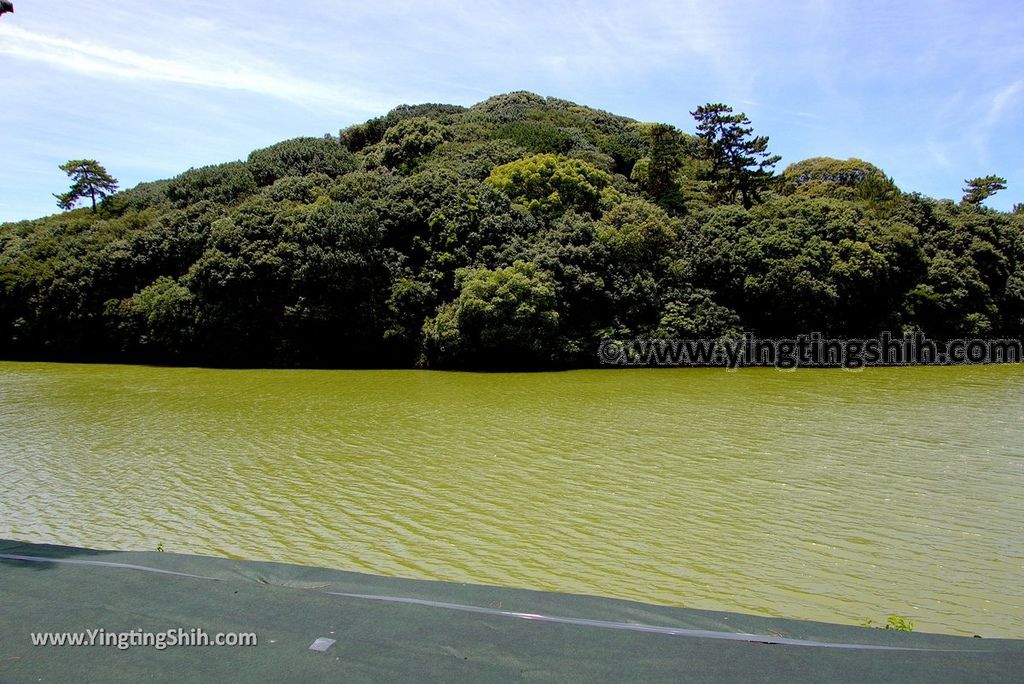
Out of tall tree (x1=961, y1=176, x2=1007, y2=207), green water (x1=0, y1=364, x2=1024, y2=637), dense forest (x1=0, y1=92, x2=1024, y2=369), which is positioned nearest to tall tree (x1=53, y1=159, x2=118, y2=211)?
dense forest (x1=0, y1=92, x2=1024, y2=369)

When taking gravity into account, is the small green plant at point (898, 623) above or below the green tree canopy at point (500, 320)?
below

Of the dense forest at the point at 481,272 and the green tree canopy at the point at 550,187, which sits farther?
the green tree canopy at the point at 550,187

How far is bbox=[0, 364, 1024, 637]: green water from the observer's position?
5.67m

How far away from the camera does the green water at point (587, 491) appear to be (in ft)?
18.6

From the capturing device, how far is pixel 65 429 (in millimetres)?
12328

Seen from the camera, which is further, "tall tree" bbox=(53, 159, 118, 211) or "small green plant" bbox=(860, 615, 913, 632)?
"tall tree" bbox=(53, 159, 118, 211)

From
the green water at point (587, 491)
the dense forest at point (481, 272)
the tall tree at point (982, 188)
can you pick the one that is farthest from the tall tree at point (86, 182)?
the tall tree at point (982, 188)

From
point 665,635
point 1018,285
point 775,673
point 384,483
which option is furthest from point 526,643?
point 1018,285

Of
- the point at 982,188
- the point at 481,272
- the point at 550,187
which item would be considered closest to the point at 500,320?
the point at 481,272

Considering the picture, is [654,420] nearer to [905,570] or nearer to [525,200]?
[905,570]

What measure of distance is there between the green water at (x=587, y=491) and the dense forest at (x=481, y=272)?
8.45 m

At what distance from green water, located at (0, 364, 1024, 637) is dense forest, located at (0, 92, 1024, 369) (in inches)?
333

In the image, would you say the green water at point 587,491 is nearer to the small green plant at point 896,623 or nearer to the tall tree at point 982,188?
the small green plant at point 896,623

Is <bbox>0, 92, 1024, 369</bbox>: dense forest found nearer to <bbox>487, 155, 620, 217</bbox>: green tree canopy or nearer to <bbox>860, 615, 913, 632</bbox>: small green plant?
<bbox>487, 155, 620, 217</bbox>: green tree canopy
